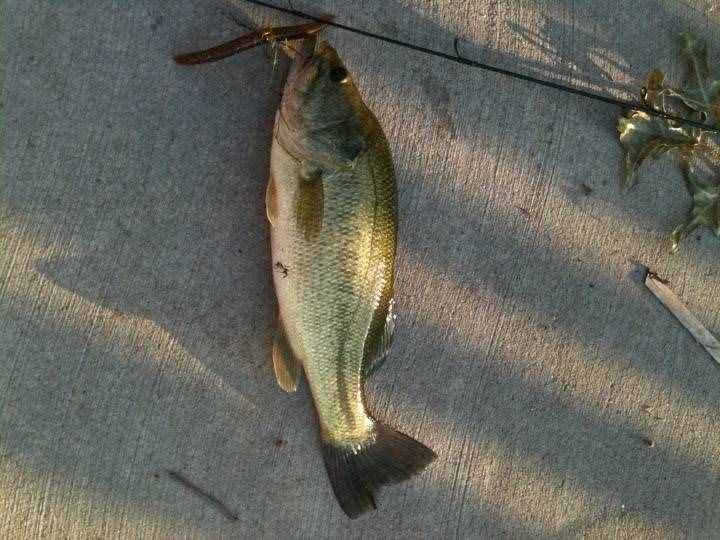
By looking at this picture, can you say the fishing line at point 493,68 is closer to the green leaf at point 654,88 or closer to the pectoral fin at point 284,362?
the green leaf at point 654,88

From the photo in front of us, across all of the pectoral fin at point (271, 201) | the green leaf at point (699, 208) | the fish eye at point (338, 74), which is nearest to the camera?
the fish eye at point (338, 74)

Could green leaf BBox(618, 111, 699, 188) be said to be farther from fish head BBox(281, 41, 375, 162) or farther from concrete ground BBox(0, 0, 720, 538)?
fish head BBox(281, 41, 375, 162)

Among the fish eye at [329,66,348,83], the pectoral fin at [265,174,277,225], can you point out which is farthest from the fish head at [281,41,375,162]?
the pectoral fin at [265,174,277,225]

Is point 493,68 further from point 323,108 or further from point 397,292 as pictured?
point 397,292

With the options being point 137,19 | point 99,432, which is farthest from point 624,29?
point 99,432

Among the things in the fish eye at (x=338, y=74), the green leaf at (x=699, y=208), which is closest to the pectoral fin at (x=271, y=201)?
the fish eye at (x=338, y=74)

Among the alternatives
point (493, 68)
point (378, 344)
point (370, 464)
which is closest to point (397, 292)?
point (378, 344)
